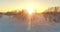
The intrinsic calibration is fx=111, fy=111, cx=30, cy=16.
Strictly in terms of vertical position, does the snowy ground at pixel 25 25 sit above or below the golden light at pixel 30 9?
below

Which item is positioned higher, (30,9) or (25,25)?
(30,9)

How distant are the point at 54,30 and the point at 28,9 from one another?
39 centimetres

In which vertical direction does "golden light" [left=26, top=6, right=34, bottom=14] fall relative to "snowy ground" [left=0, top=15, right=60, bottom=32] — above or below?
above

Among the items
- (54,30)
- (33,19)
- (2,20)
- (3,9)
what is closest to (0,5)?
Answer: (3,9)

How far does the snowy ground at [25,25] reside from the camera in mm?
1311

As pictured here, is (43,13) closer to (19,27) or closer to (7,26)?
(19,27)

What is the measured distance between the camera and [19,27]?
132cm

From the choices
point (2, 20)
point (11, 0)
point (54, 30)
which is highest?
point (11, 0)

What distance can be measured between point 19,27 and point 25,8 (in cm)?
24

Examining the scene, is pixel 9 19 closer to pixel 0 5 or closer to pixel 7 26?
pixel 7 26

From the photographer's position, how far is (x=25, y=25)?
1317 mm

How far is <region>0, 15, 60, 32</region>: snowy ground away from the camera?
51.6 inches

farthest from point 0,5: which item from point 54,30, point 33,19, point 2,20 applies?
point 54,30

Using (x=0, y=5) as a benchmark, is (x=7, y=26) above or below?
below
